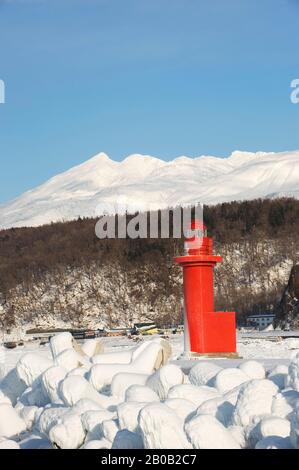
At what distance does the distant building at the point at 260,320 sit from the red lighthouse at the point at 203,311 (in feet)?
87.9

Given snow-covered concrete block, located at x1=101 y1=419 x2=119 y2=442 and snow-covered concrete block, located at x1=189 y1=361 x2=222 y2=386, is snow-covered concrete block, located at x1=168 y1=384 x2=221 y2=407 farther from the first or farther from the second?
snow-covered concrete block, located at x1=189 y1=361 x2=222 y2=386

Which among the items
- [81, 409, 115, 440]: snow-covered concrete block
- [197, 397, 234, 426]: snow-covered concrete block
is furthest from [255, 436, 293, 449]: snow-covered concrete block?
[81, 409, 115, 440]: snow-covered concrete block

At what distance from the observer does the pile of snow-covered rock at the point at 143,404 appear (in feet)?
41.5

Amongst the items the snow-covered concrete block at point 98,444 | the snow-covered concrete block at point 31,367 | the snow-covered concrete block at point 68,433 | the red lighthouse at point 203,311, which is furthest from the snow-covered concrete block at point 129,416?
the red lighthouse at point 203,311

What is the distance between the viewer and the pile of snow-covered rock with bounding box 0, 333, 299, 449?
1266 cm

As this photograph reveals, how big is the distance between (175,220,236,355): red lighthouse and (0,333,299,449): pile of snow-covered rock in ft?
11.6

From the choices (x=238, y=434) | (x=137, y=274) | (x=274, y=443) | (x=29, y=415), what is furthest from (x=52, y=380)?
(x=137, y=274)

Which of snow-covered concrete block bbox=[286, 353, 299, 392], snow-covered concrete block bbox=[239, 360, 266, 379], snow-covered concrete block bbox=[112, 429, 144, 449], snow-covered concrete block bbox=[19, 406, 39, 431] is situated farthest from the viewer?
snow-covered concrete block bbox=[239, 360, 266, 379]

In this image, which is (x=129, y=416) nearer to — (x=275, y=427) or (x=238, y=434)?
(x=238, y=434)

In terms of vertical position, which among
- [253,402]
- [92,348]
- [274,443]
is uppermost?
[92,348]

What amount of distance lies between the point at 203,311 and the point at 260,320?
95.5 ft

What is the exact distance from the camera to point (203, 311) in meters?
23.0
